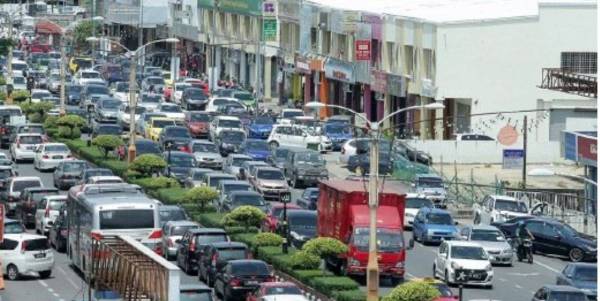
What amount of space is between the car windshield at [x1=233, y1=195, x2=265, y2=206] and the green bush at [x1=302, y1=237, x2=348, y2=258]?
11921 millimetres

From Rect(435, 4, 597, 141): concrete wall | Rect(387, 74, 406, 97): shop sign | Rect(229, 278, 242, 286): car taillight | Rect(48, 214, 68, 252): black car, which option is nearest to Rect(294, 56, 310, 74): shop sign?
Rect(387, 74, 406, 97): shop sign

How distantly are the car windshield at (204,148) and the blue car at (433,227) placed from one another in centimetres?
2060

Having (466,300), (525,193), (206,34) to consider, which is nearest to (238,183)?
(525,193)

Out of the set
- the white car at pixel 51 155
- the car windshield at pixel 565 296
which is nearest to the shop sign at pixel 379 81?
the white car at pixel 51 155

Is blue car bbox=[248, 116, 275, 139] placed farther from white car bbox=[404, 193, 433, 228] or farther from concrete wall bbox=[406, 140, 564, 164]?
white car bbox=[404, 193, 433, 228]

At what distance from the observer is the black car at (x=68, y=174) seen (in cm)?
8100

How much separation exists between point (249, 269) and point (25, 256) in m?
8.00

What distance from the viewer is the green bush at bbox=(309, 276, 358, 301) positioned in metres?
56.3

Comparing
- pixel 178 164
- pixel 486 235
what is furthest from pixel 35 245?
pixel 178 164

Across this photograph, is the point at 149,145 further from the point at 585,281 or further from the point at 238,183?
the point at 585,281

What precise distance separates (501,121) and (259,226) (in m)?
36.8

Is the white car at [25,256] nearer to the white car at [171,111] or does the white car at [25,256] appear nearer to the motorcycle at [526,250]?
the motorcycle at [526,250]

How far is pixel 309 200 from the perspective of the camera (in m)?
74.4

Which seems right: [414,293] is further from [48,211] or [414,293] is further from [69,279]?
[48,211]
